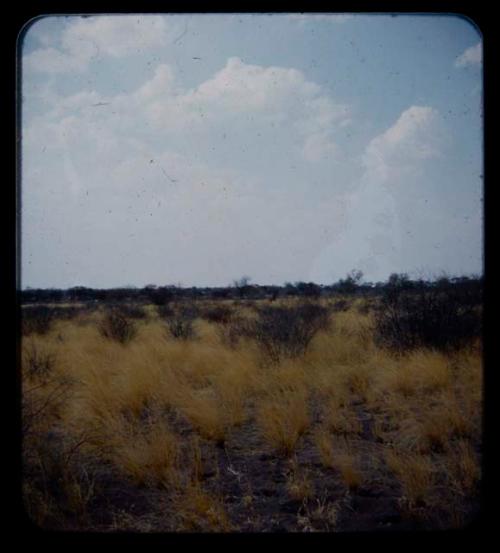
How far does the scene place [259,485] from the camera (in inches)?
138

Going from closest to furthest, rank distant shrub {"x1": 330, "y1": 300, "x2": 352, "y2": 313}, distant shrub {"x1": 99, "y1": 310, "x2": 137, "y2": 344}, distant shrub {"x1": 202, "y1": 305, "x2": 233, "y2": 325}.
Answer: distant shrub {"x1": 99, "y1": 310, "x2": 137, "y2": 344} < distant shrub {"x1": 202, "y1": 305, "x2": 233, "y2": 325} < distant shrub {"x1": 330, "y1": 300, "x2": 352, "y2": 313}

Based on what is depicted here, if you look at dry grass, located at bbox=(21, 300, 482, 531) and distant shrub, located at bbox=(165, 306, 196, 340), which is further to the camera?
distant shrub, located at bbox=(165, 306, 196, 340)

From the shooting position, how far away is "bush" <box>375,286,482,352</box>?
6918mm

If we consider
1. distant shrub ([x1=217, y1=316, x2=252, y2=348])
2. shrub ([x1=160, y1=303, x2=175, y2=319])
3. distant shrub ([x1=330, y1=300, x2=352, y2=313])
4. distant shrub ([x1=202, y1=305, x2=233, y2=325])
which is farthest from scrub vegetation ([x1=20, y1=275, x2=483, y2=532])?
distant shrub ([x1=330, y1=300, x2=352, y2=313])

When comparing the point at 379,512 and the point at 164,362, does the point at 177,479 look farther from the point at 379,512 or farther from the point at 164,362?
the point at 164,362

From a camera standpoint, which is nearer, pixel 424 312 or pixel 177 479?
pixel 177 479

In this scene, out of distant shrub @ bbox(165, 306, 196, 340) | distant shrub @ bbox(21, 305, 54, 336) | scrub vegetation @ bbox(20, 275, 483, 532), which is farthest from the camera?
distant shrub @ bbox(165, 306, 196, 340)

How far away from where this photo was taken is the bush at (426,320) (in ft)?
22.7

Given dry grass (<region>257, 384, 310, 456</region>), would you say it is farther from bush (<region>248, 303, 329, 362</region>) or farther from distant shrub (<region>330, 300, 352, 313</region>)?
distant shrub (<region>330, 300, 352, 313</region>)

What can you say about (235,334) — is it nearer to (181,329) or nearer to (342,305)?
(181,329)

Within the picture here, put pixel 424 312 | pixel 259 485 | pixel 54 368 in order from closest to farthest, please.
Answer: pixel 259 485 < pixel 54 368 < pixel 424 312

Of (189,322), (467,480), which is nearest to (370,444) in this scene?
(467,480)

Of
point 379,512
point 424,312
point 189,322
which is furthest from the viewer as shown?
point 189,322

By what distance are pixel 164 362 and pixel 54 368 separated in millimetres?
1795
